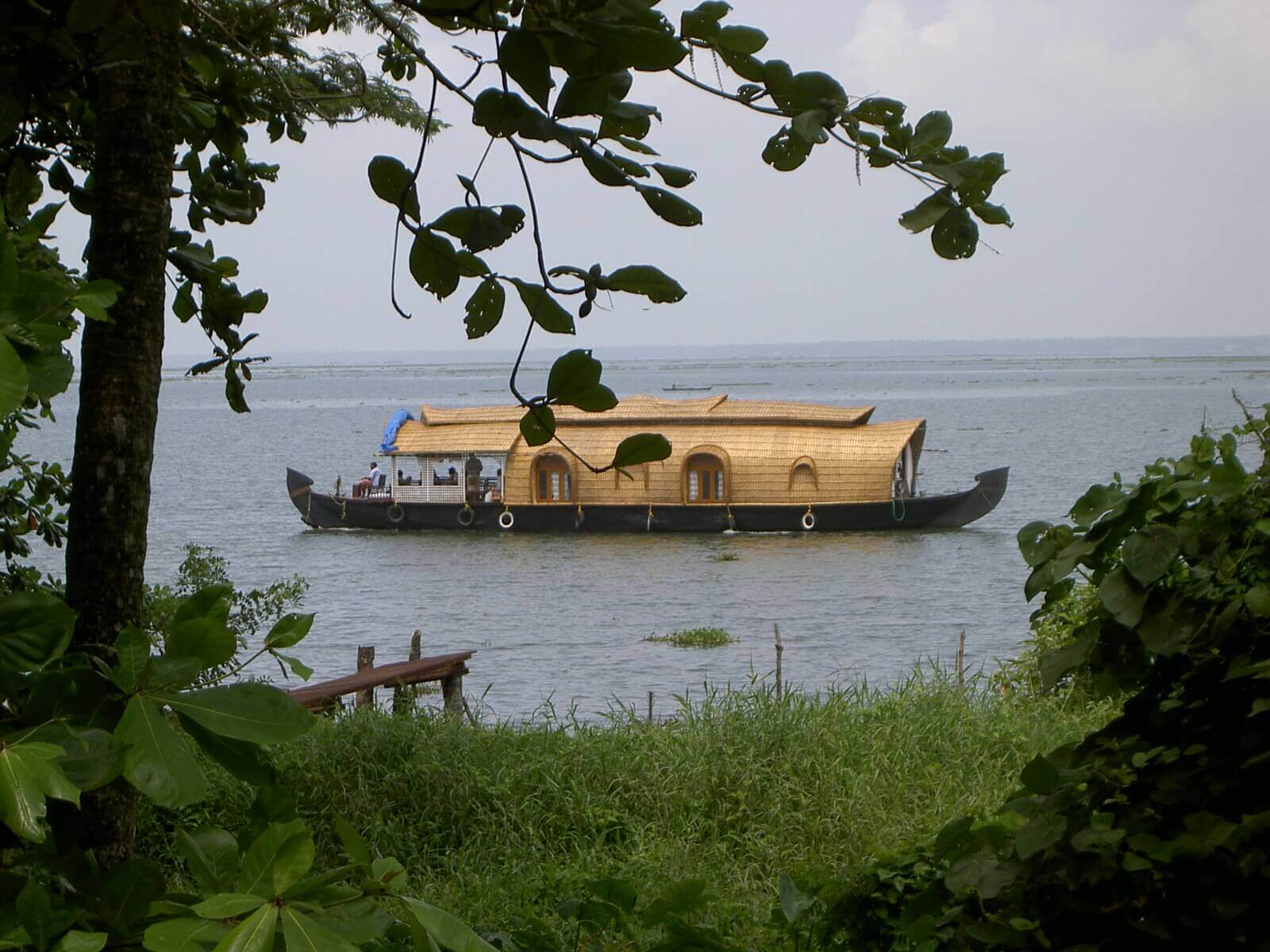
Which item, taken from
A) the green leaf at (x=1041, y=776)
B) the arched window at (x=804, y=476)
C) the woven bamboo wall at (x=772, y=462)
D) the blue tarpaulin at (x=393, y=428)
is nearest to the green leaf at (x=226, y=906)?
the green leaf at (x=1041, y=776)

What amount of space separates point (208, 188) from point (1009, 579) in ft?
74.0

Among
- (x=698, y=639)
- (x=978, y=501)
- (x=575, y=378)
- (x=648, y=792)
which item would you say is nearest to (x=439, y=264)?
(x=575, y=378)

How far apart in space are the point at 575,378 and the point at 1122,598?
0.94 metres

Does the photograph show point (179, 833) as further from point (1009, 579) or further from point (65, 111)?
point (1009, 579)

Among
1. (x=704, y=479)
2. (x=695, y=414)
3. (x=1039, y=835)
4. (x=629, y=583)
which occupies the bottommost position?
(x=629, y=583)

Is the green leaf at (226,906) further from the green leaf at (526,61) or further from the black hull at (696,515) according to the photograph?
the black hull at (696,515)

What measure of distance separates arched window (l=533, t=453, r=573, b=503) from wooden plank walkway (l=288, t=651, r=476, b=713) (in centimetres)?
1702

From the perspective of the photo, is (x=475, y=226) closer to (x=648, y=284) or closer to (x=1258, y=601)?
(x=648, y=284)

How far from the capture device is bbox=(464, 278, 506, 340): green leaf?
1.33 m

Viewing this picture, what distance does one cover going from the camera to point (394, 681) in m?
8.80

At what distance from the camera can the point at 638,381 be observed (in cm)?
12850

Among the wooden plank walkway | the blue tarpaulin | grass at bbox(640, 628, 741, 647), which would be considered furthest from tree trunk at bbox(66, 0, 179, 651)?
the blue tarpaulin

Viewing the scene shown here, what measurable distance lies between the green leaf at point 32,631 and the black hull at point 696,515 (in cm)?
2610

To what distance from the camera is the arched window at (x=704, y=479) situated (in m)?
26.8
